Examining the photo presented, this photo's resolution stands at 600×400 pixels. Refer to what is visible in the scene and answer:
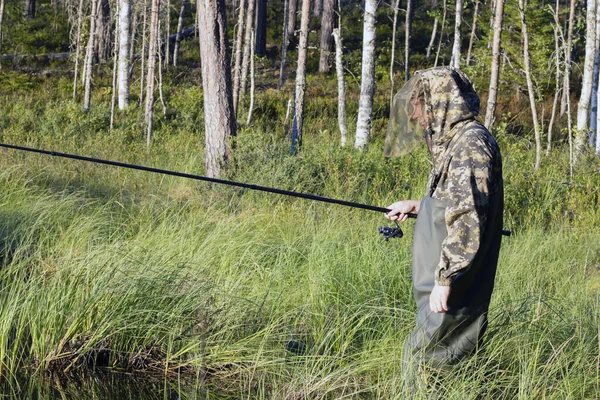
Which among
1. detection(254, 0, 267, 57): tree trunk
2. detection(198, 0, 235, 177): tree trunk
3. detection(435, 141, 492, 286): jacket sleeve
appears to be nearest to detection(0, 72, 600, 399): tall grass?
detection(435, 141, 492, 286): jacket sleeve

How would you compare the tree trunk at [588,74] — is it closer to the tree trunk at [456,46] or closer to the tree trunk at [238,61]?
the tree trunk at [456,46]

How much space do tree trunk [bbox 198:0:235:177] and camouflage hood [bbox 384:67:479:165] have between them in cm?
635

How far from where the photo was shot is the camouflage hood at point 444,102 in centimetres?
325

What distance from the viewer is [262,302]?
15.3 feet

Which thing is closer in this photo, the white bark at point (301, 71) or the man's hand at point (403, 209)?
the man's hand at point (403, 209)

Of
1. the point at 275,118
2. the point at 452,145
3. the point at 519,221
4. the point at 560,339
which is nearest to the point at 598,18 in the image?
the point at 519,221

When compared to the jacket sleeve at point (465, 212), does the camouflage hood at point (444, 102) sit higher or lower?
higher

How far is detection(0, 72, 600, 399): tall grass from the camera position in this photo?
3.96 metres

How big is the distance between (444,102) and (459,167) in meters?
0.34

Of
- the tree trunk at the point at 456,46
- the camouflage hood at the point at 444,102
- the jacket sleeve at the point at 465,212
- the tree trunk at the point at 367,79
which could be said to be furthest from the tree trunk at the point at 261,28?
the jacket sleeve at the point at 465,212

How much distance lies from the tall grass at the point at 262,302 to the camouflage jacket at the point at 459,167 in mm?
662

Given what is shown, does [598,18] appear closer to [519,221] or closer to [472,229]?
[519,221]

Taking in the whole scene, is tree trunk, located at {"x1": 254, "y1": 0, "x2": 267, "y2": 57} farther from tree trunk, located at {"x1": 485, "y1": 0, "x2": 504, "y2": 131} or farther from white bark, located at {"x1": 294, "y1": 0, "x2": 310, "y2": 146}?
tree trunk, located at {"x1": 485, "y1": 0, "x2": 504, "y2": 131}

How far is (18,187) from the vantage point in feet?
24.4
